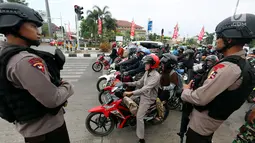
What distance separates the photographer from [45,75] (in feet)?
3.35

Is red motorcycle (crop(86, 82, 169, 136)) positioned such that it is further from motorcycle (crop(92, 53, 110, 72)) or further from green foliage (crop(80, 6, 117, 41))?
green foliage (crop(80, 6, 117, 41))

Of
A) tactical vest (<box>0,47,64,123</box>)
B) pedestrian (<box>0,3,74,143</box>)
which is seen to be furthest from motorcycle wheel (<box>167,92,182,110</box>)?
tactical vest (<box>0,47,64,123</box>)

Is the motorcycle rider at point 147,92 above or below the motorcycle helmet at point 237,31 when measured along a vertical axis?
below

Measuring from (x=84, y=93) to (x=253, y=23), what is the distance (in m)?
4.25

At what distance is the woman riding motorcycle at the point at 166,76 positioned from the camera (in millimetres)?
3117

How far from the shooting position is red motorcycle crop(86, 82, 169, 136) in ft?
7.88

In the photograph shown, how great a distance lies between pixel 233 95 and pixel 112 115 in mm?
1872

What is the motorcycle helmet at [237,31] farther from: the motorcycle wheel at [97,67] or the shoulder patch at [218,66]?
the motorcycle wheel at [97,67]

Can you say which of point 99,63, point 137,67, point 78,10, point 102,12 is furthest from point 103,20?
point 137,67

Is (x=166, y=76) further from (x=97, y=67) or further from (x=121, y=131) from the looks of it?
(x=97, y=67)

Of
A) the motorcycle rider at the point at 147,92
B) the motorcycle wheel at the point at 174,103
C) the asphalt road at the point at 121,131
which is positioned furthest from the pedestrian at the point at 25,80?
the motorcycle wheel at the point at 174,103

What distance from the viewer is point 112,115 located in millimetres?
2490

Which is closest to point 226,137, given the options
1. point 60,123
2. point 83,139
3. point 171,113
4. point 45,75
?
point 171,113

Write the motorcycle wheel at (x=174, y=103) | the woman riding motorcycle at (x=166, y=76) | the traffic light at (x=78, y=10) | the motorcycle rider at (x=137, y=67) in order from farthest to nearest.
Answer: the traffic light at (x=78, y=10) → the motorcycle rider at (x=137, y=67) → the motorcycle wheel at (x=174, y=103) → the woman riding motorcycle at (x=166, y=76)
